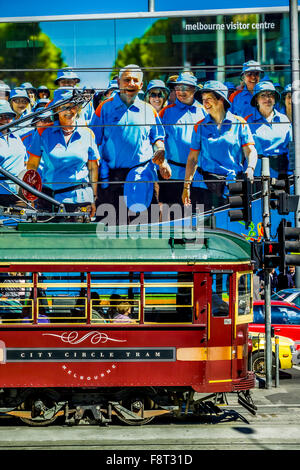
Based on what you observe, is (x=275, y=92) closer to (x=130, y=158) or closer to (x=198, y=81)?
(x=198, y=81)

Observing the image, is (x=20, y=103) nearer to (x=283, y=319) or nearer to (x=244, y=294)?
(x=283, y=319)

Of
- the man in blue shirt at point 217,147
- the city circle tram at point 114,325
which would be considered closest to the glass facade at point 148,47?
the man in blue shirt at point 217,147

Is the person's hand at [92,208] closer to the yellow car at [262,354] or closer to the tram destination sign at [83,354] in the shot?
the yellow car at [262,354]

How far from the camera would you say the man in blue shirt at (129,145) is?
80.4 feet

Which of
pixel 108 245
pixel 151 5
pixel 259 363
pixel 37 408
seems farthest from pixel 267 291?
pixel 151 5

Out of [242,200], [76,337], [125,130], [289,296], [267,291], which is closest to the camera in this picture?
[76,337]

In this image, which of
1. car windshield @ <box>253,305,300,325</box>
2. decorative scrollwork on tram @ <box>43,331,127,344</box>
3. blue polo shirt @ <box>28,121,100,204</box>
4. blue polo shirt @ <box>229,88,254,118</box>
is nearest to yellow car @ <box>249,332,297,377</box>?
car windshield @ <box>253,305,300,325</box>

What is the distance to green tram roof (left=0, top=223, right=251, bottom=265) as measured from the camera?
10828 mm

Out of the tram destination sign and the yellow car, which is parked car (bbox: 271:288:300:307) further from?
the tram destination sign

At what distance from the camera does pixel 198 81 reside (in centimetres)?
2455

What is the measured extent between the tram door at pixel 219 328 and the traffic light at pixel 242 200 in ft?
8.65

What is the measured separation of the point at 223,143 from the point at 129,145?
11.1ft

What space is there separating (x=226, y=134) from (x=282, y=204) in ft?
38.1

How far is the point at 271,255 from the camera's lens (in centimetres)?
1324
